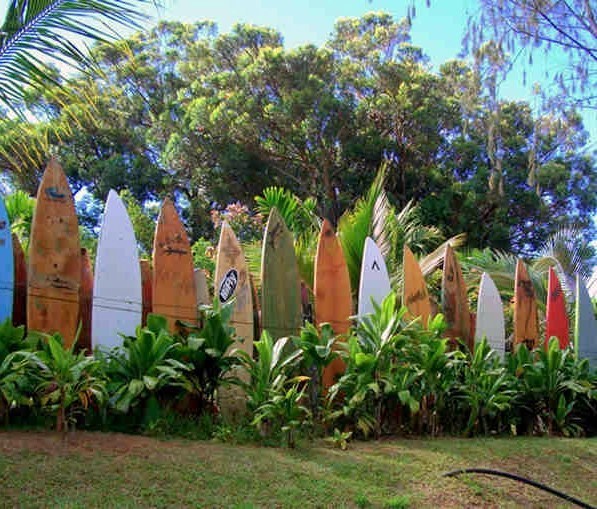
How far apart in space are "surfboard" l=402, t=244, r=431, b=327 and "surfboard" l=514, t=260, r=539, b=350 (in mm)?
1036

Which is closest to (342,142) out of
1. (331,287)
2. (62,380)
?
(331,287)

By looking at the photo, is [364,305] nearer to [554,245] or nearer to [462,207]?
[554,245]

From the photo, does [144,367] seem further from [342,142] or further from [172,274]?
[342,142]

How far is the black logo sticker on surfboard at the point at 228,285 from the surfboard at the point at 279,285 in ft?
0.70

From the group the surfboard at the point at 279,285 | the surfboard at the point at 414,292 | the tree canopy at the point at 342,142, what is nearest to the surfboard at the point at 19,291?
the surfboard at the point at 279,285

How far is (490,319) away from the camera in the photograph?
5.99 metres

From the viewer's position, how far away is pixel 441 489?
358 centimetres

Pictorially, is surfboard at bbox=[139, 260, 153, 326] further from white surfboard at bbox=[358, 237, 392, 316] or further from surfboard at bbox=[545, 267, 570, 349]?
surfboard at bbox=[545, 267, 570, 349]

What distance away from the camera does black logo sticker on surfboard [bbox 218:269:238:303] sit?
506cm

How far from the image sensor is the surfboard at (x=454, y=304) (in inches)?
229

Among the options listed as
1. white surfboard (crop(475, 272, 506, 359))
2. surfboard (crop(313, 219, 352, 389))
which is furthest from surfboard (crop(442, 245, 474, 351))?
surfboard (crop(313, 219, 352, 389))

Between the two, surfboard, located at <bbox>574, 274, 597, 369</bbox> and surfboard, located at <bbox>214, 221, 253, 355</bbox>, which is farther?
surfboard, located at <bbox>574, 274, 597, 369</bbox>

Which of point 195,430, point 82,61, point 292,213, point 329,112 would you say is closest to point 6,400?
point 195,430

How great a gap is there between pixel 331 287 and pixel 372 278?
0.40 m
